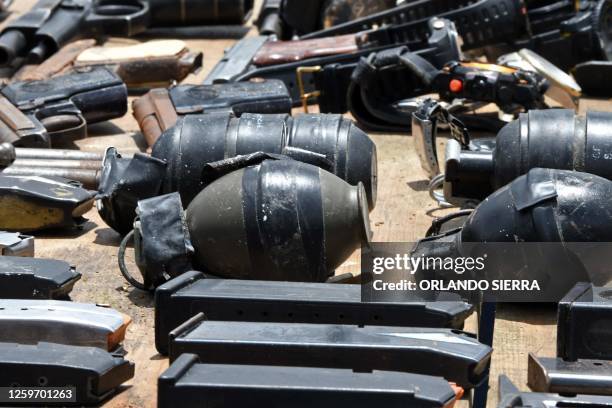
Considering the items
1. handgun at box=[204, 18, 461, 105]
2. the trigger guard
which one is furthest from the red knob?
the trigger guard

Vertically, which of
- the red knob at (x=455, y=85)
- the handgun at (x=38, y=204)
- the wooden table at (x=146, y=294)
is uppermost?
the red knob at (x=455, y=85)

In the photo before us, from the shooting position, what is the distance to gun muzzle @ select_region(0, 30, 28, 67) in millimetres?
8305

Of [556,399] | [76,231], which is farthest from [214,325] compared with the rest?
[76,231]

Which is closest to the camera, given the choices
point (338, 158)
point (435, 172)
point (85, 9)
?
point (338, 158)

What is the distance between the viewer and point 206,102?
6562 mm

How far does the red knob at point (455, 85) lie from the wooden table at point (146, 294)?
41 centimetres

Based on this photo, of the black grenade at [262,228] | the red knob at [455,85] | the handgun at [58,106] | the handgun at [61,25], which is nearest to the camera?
the black grenade at [262,228]

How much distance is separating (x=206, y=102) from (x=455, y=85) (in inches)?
52.7

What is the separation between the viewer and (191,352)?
11.7ft

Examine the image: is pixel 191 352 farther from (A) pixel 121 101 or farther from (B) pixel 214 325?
(A) pixel 121 101

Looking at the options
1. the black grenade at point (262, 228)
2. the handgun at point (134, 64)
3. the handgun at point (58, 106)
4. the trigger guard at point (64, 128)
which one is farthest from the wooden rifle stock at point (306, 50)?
the black grenade at point (262, 228)

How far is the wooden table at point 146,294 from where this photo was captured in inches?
158

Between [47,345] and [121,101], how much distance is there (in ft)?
11.1

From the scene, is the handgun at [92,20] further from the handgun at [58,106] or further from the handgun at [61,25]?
the handgun at [58,106]
